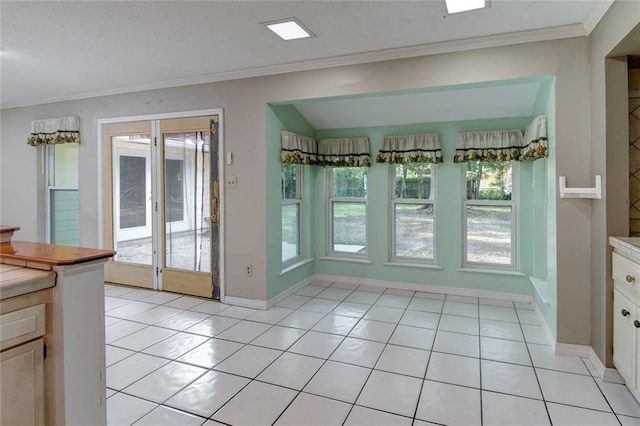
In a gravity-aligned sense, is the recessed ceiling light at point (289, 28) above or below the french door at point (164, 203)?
above

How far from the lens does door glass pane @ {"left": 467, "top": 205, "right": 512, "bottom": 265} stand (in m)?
4.11

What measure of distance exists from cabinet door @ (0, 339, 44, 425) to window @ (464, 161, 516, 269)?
4.01 m

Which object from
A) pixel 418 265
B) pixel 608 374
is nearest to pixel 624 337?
pixel 608 374

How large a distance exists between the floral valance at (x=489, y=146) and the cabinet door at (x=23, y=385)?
12.9 ft

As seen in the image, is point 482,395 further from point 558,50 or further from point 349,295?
point 558,50

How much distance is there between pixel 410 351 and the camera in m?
2.76

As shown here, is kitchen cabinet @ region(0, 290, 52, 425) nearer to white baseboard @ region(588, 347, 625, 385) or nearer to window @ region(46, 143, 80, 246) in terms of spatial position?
white baseboard @ region(588, 347, 625, 385)

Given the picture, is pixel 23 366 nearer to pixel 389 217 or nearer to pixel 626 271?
pixel 626 271

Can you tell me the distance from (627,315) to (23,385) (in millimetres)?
3099

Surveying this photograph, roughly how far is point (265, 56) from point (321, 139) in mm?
1602

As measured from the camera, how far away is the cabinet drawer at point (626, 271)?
2002mm

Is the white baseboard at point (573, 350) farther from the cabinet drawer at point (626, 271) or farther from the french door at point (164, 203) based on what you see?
the french door at point (164, 203)

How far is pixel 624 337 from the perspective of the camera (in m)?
2.14

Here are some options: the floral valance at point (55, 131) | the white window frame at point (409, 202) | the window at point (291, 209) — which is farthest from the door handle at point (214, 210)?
the floral valance at point (55, 131)
